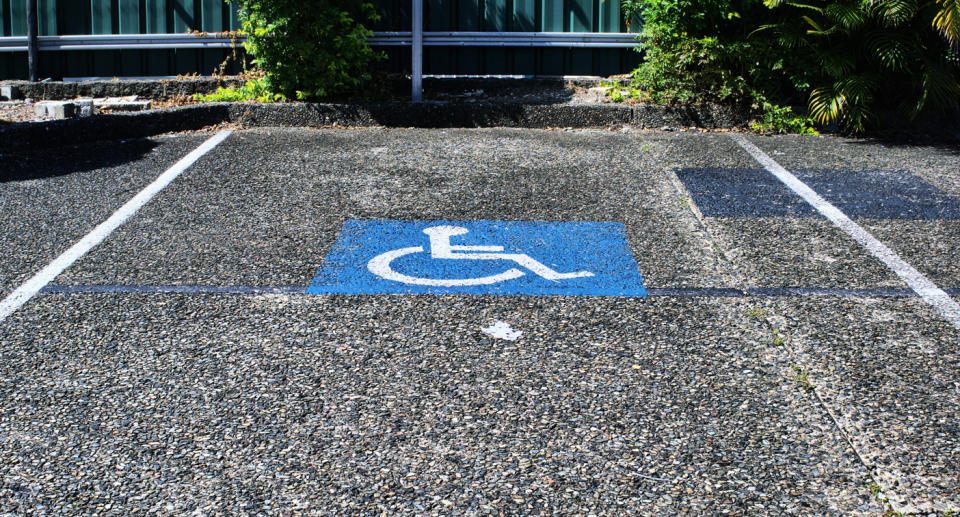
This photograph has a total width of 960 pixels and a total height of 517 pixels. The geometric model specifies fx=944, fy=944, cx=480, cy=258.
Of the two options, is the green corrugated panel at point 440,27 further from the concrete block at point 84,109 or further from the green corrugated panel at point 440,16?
the concrete block at point 84,109

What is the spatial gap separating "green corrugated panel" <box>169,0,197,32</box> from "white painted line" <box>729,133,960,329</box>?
6.39 meters

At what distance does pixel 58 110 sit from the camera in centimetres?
896

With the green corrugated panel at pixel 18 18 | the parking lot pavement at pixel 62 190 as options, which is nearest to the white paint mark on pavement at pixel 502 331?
the parking lot pavement at pixel 62 190

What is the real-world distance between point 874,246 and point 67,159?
6378 mm

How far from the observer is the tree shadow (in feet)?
24.8

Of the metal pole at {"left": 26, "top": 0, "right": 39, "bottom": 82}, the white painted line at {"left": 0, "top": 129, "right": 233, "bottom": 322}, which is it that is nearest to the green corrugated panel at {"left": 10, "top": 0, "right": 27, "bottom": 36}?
the metal pole at {"left": 26, "top": 0, "right": 39, "bottom": 82}

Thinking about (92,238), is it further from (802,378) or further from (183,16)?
(183,16)

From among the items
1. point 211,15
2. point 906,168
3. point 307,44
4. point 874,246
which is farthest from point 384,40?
point 874,246

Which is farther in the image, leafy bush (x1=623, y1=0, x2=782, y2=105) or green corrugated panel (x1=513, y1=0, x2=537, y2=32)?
green corrugated panel (x1=513, y1=0, x2=537, y2=32)

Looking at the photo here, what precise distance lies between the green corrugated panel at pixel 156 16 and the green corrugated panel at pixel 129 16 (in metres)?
0.12

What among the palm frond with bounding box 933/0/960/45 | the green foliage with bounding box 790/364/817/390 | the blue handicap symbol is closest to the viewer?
the green foliage with bounding box 790/364/817/390

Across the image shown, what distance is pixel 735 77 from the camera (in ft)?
30.1

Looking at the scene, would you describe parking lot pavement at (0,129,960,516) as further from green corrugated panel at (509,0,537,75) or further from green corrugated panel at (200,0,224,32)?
green corrugated panel at (200,0,224,32)

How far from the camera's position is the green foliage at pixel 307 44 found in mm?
9211
